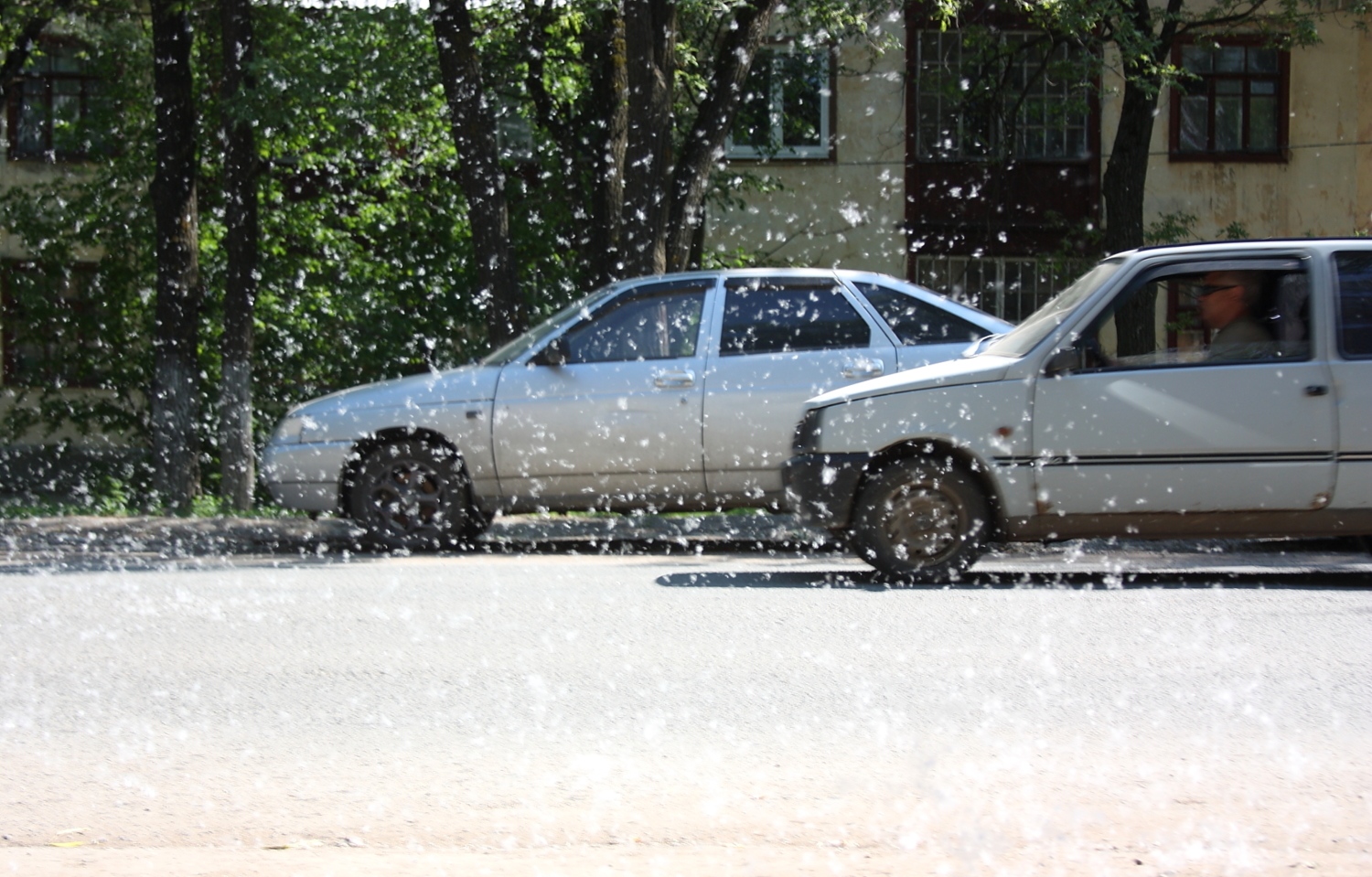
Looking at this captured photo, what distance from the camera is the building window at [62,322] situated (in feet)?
62.9

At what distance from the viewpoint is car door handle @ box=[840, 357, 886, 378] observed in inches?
370

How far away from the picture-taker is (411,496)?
9.65m

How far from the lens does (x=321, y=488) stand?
974 centimetres

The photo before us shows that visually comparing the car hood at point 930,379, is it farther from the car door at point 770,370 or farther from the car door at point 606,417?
A: the car door at point 606,417

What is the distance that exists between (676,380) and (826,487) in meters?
1.98

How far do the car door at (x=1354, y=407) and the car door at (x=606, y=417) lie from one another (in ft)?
12.5

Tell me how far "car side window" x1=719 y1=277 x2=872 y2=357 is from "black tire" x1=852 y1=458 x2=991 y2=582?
2.00 metres

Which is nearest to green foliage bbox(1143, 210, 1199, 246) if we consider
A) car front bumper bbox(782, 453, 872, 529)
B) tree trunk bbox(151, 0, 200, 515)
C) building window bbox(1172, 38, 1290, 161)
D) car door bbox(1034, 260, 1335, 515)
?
building window bbox(1172, 38, 1290, 161)

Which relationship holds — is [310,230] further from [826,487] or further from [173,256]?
[826,487]

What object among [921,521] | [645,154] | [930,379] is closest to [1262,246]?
[930,379]

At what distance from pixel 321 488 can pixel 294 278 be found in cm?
1052

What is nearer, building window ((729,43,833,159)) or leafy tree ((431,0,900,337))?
leafy tree ((431,0,900,337))

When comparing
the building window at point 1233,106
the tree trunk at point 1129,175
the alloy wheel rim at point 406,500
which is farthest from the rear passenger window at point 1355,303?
the building window at point 1233,106

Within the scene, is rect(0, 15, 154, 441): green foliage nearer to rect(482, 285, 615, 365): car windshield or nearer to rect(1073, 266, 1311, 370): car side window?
rect(482, 285, 615, 365): car windshield
